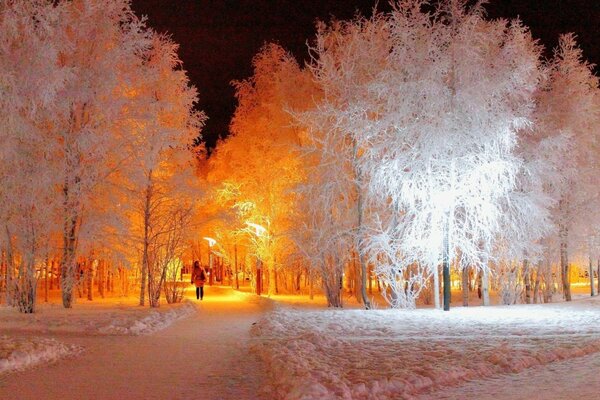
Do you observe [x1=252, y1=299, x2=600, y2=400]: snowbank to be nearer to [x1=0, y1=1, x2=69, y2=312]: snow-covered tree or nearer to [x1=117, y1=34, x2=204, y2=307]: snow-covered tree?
[x1=0, y1=1, x2=69, y2=312]: snow-covered tree

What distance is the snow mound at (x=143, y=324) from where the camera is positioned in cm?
1278

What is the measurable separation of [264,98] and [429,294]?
13.0 meters

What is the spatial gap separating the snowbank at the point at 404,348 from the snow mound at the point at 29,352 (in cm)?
327

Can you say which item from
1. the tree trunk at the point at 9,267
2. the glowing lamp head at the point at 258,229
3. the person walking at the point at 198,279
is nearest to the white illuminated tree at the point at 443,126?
the person walking at the point at 198,279

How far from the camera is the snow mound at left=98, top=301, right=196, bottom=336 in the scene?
12.8 meters

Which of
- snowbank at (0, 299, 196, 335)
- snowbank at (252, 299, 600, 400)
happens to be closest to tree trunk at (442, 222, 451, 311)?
snowbank at (252, 299, 600, 400)

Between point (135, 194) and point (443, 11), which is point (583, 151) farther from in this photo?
point (135, 194)

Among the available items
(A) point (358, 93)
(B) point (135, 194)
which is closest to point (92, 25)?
(B) point (135, 194)

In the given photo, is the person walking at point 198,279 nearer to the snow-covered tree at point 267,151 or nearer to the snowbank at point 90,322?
the snow-covered tree at point 267,151

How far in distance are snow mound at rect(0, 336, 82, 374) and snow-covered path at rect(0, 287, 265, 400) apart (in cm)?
24

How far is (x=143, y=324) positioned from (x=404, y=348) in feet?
20.7

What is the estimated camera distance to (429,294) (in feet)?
96.5

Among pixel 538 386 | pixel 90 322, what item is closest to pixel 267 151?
pixel 90 322

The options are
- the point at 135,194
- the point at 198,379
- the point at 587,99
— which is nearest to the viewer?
the point at 198,379
